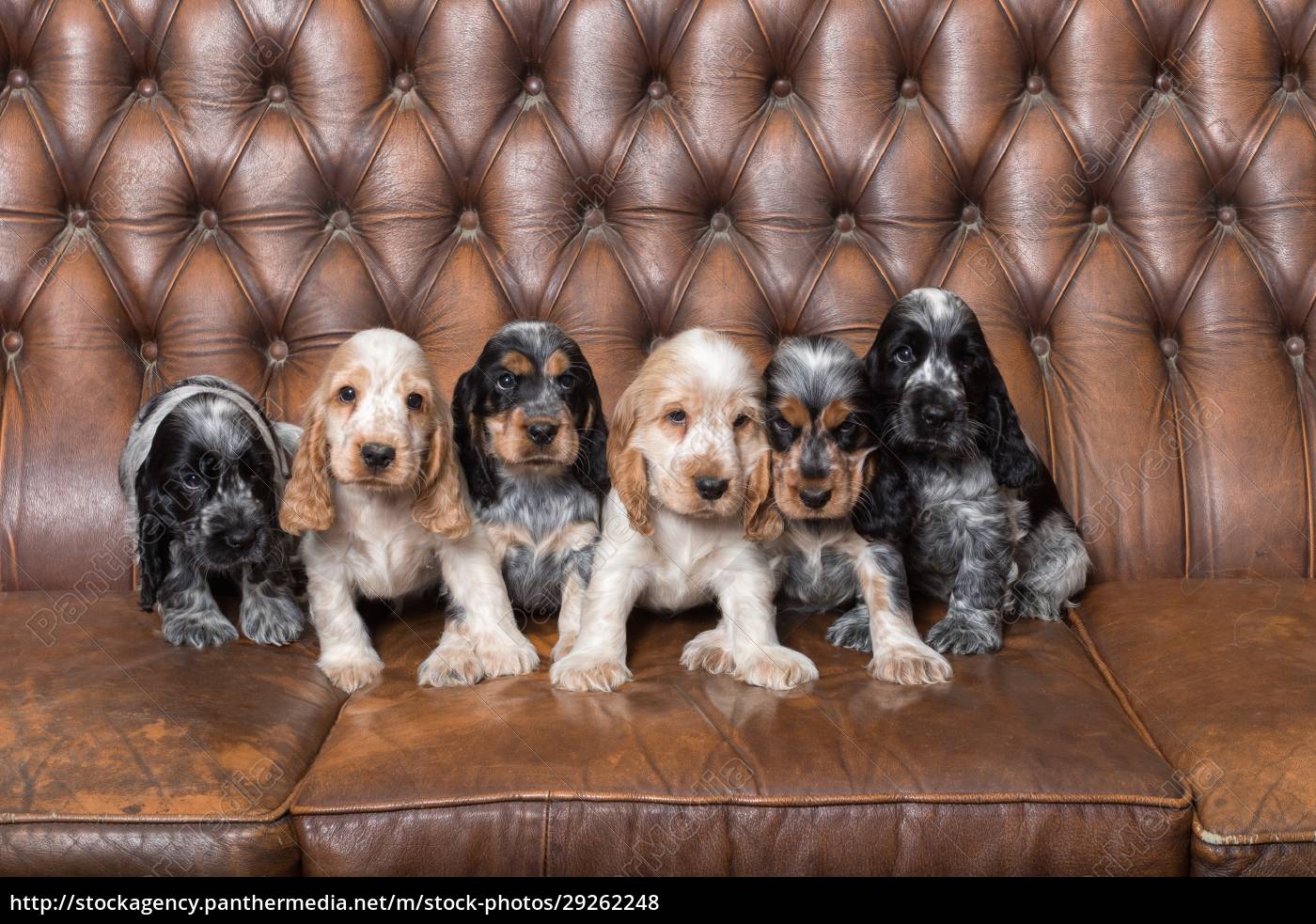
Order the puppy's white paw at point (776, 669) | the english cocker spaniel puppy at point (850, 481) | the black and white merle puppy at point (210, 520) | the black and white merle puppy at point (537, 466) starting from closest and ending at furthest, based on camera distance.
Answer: the puppy's white paw at point (776, 669), the english cocker spaniel puppy at point (850, 481), the black and white merle puppy at point (210, 520), the black and white merle puppy at point (537, 466)

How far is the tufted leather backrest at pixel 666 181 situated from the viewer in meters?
3.79

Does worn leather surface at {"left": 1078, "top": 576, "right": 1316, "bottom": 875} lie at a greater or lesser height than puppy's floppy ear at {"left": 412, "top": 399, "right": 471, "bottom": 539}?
lesser

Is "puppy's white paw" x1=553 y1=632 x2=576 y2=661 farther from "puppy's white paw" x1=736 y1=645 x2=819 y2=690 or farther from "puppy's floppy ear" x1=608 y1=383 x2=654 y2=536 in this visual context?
"puppy's white paw" x1=736 y1=645 x2=819 y2=690

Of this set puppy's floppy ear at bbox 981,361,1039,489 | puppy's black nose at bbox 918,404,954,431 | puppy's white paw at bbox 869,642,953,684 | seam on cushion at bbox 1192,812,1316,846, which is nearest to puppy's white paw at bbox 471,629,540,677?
puppy's white paw at bbox 869,642,953,684

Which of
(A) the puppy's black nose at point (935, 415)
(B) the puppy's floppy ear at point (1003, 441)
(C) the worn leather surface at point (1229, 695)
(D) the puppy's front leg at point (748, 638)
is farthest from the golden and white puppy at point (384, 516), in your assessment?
(C) the worn leather surface at point (1229, 695)

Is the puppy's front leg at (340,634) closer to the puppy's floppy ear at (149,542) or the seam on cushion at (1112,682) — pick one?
the puppy's floppy ear at (149,542)

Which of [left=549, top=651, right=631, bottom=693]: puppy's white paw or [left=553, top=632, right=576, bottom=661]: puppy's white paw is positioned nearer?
[left=549, top=651, right=631, bottom=693]: puppy's white paw

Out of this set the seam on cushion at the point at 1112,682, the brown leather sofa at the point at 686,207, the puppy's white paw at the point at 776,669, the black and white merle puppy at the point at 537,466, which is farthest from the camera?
the brown leather sofa at the point at 686,207

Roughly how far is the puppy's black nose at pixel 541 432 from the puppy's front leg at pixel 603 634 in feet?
1.16

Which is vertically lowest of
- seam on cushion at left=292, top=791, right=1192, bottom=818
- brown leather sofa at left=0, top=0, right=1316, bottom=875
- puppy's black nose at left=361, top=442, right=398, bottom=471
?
seam on cushion at left=292, top=791, right=1192, bottom=818

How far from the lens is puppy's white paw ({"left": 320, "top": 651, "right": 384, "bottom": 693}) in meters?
2.91

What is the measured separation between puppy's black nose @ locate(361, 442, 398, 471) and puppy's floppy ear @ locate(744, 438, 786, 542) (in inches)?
34.6

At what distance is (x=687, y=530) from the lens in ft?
10.1

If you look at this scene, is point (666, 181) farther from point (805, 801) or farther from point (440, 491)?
point (805, 801)
